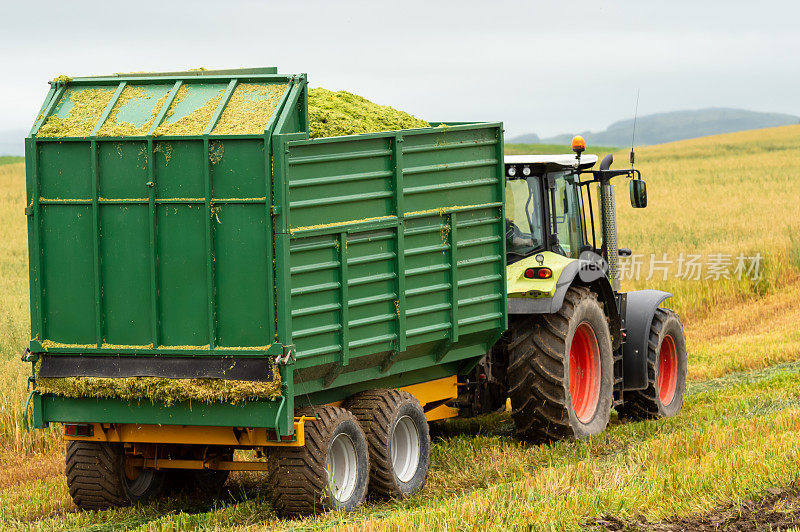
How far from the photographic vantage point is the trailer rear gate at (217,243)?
6641 millimetres

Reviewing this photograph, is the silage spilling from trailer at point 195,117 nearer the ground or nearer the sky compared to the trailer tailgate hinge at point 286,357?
nearer the sky

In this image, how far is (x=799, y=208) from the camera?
2527cm

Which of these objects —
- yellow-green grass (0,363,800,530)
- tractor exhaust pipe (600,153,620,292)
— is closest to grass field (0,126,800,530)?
yellow-green grass (0,363,800,530)

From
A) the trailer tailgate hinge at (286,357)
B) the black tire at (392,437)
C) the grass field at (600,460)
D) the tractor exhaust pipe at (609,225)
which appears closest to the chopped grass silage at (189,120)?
the trailer tailgate hinge at (286,357)

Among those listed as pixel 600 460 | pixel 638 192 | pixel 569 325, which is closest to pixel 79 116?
pixel 569 325

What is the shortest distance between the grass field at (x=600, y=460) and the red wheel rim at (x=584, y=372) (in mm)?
402

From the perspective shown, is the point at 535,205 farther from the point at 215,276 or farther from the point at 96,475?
the point at 96,475

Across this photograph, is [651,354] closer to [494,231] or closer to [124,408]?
[494,231]

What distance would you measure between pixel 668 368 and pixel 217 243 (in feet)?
19.7

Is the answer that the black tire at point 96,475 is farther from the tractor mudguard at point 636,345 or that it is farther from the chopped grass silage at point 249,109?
the tractor mudguard at point 636,345

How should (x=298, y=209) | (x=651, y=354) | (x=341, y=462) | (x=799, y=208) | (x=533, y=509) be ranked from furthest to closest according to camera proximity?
1. (x=799, y=208)
2. (x=651, y=354)
3. (x=341, y=462)
4. (x=298, y=209)
5. (x=533, y=509)

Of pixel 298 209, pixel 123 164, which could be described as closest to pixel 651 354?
pixel 298 209

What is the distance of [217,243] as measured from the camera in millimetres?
6734

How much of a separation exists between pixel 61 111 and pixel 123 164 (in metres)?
0.73
